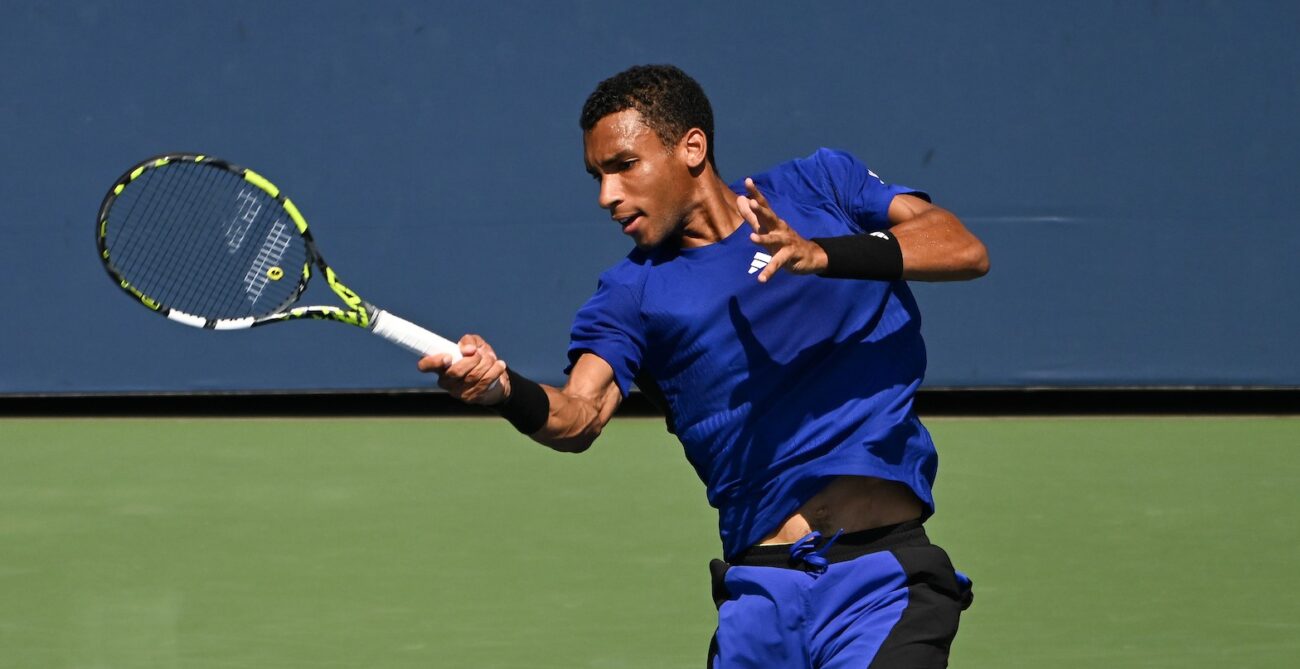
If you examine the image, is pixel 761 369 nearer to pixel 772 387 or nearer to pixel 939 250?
pixel 772 387

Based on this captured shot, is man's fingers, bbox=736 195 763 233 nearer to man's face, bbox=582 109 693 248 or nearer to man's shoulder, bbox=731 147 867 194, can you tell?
man's face, bbox=582 109 693 248

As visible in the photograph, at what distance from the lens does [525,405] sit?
3.27m

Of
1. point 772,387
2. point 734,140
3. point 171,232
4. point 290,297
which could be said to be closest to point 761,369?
point 772,387

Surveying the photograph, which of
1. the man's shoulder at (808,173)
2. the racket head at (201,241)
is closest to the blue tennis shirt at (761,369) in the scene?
the man's shoulder at (808,173)

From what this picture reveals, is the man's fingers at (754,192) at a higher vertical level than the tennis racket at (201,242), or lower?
higher

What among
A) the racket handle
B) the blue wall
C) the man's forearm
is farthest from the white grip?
the blue wall

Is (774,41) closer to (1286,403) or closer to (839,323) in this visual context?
(1286,403)

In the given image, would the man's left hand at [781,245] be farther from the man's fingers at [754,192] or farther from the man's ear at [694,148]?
the man's ear at [694,148]

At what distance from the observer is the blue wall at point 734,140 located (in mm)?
8789

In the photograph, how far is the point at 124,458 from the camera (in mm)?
8406

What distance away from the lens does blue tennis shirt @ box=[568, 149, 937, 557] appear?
340cm

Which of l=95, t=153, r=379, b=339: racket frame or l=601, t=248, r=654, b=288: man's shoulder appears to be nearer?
l=601, t=248, r=654, b=288: man's shoulder

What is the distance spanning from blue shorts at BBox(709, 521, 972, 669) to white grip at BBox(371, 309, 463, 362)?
637mm

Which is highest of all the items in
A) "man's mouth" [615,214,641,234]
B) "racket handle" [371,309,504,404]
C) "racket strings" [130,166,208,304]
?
"man's mouth" [615,214,641,234]
